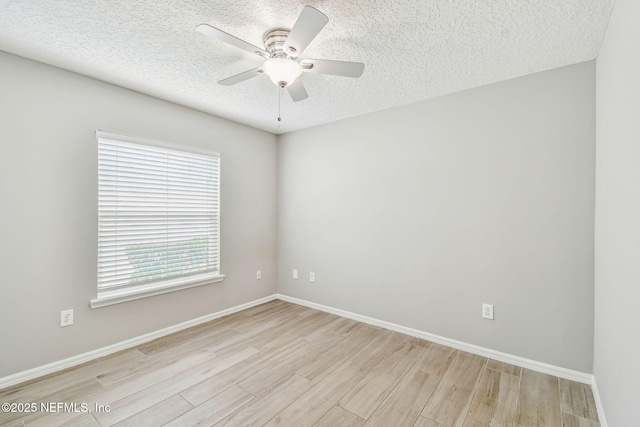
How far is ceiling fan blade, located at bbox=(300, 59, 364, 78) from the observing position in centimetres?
166

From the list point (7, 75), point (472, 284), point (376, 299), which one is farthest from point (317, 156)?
point (7, 75)

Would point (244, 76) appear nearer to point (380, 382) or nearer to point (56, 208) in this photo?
point (56, 208)

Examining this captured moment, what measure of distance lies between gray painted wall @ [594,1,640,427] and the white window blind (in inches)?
131

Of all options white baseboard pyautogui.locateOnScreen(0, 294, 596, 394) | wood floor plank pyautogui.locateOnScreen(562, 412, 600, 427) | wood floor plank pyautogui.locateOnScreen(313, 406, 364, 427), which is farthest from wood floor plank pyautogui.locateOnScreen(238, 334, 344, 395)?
wood floor plank pyautogui.locateOnScreen(562, 412, 600, 427)

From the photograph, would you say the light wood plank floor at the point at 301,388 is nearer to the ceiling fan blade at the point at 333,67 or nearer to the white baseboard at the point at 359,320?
the white baseboard at the point at 359,320

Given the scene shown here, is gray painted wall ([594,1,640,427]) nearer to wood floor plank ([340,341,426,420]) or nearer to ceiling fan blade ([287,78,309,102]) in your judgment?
wood floor plank ([340,341,426,420])

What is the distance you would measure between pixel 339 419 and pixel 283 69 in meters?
2.20

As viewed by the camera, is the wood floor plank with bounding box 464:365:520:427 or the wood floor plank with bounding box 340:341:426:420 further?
the wood floor plank with bounding box 340:341:426:420

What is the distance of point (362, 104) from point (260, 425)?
2861 millimetres

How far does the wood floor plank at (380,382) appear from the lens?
1.83 meters

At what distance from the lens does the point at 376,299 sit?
3.12m

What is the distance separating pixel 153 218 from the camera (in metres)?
2.74

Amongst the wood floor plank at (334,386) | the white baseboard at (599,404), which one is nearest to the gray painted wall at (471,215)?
the white baseboard at (599,404)

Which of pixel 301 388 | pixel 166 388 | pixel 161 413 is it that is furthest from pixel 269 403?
pixel 166 388
